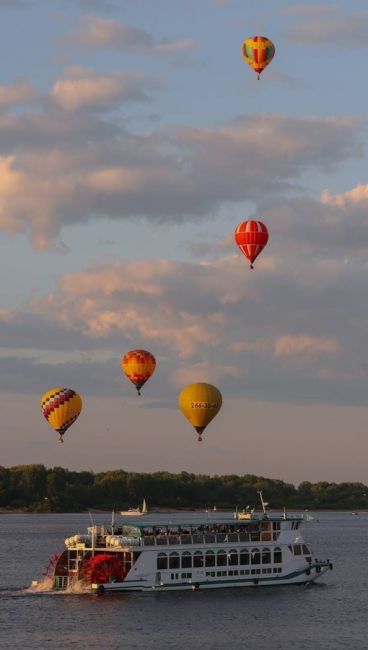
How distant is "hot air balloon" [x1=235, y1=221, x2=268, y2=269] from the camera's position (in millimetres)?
117562

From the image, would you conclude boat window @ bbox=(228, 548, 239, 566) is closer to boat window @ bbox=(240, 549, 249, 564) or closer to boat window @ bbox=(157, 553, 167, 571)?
boat window @ bbox=(240, 549, 249, 564)

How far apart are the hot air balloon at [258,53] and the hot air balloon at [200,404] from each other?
30774mm

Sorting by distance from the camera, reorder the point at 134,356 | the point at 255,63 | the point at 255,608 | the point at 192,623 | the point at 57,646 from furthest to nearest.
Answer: the point at 134,356
the point at 255,63
the point at 255,608
the point at 192,623
the point at 57,646

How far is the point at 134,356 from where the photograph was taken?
134 meters

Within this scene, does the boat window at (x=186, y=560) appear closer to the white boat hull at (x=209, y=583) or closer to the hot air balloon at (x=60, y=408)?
the white boat hull at (x=209, y=583)

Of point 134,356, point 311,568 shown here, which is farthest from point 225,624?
point 134,356

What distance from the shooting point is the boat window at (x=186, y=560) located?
3893 inches

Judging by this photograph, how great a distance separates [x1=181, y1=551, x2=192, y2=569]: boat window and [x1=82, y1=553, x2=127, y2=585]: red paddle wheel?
4.91 meters

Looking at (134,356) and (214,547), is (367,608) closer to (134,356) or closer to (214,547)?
(214,547)

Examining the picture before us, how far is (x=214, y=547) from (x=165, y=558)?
4077 mm

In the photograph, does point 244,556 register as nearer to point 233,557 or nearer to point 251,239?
point 233,557

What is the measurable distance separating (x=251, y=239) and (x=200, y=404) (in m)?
17.8

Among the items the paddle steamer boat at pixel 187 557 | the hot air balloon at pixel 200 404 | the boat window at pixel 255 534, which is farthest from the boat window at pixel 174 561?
the hot air balloon at pixel 200 404

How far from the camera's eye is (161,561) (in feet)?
322
